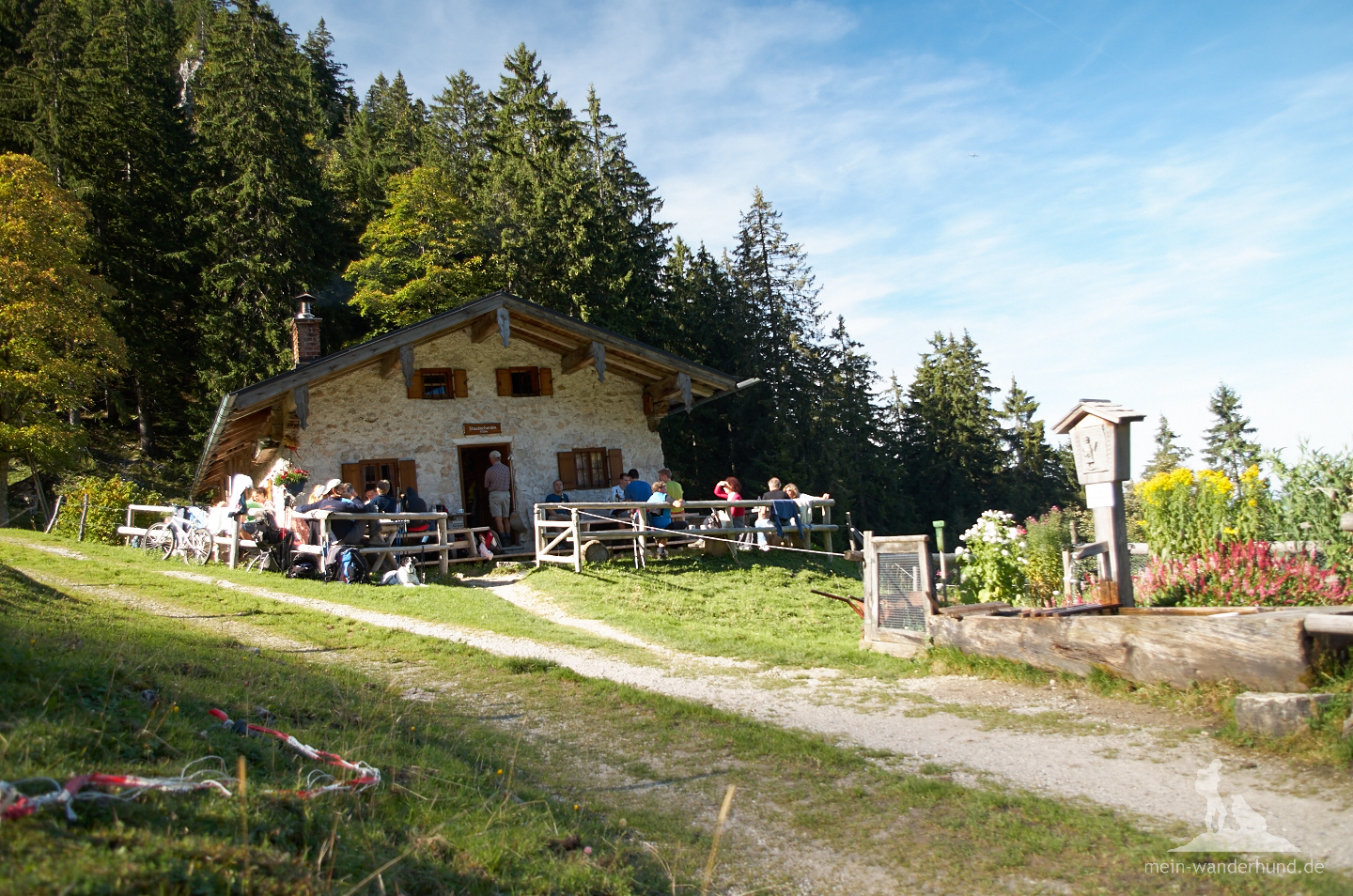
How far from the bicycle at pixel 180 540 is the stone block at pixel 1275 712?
15.3 m

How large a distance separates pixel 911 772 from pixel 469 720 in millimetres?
2899

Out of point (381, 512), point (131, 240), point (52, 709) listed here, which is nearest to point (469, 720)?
point (52, 709)

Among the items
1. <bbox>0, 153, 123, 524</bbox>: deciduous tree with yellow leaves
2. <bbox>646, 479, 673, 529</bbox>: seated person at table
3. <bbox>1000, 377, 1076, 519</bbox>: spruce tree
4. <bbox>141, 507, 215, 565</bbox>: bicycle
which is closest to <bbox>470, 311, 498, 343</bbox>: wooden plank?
<bbox>646, 479, 673, 529</bbox>: seated person at table

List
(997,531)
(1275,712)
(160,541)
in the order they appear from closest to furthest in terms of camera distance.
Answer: (1275,712)
(997,531)
(160,541)

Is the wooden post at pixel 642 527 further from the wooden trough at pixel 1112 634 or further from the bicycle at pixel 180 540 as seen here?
the bicycle at pixel 180 540

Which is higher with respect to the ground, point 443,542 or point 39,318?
A: point 39,318

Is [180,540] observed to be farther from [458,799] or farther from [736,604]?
[458,799]

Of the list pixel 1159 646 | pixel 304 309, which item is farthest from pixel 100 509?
pixel 1159 646

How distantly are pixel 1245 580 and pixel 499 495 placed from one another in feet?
41.7

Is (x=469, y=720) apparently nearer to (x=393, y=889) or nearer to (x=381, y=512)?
(x=393, y=889)

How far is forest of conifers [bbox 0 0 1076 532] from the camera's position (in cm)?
3253

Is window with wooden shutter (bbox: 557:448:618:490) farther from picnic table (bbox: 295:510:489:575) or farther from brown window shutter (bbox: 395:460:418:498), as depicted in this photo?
picnic table (bbox: 295:510:489:575)

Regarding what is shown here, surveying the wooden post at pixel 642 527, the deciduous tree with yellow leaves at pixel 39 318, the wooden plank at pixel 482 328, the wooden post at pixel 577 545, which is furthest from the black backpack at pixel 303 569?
the deciduous tree with yellow leaves at pixel 39 318

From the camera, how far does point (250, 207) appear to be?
32.6 metres
